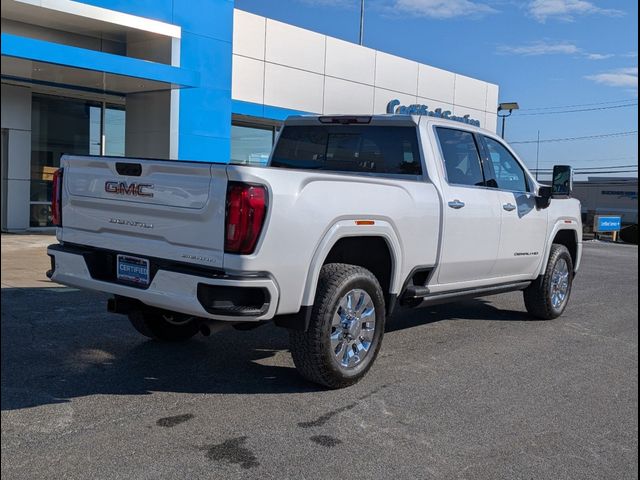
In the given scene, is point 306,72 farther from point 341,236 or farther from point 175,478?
point 175,478

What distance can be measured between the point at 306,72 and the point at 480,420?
17.5 meters

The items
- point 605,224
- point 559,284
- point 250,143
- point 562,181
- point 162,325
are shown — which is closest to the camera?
point 162,325

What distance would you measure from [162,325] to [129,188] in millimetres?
1731

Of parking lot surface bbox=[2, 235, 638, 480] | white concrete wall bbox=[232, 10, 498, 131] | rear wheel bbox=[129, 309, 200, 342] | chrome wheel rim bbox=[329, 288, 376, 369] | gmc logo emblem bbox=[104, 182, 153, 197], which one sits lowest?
parking lot surface bbox=[2, 235, 638, 480]

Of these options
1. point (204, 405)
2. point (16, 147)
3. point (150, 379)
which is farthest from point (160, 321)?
point (16, 147)

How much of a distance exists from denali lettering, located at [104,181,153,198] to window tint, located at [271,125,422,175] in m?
2.28

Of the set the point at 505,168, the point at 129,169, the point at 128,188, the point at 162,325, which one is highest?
the point at 505,168

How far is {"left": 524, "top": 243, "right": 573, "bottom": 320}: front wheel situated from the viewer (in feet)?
24.9

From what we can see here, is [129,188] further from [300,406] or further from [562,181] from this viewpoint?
[562,181]

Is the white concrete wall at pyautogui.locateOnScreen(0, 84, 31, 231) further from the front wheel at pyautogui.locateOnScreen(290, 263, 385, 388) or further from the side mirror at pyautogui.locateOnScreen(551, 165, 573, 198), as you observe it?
the front wheel at pyautogui.locateOnScreen(290, 263, 385, 388)

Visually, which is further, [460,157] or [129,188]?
[460,157]

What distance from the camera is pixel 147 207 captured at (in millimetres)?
4477

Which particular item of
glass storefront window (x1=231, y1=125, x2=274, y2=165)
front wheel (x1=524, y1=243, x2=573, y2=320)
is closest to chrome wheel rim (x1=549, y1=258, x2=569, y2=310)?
front wheel (x1=524, y1=243, x2=573, y2=320)

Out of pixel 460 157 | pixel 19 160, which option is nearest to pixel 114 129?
pixel 19 160
